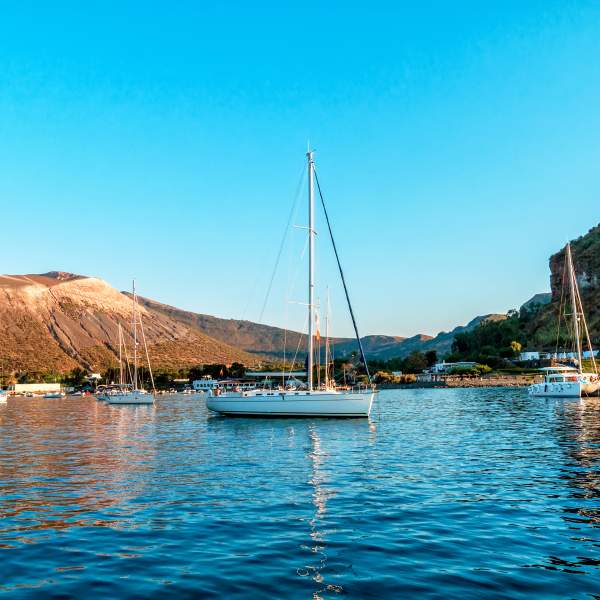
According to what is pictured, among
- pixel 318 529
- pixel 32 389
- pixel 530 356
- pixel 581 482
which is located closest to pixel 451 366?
pixel 530 356

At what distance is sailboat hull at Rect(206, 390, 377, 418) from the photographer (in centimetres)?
5203

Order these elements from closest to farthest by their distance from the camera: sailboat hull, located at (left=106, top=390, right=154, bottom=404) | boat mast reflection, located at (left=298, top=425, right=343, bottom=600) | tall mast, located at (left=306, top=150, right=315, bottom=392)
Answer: boat mast reflection, located at (left=298, top=425, right=343, bottom=600) → tall mast, located at (left=306, top=150, right=315, bottom=392) → sailboat hull, located at (left=106, top=390, right=154, bottom=404)

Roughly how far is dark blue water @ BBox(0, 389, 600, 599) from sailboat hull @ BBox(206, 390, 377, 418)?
16.4 m

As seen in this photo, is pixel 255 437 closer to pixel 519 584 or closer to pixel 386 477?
pixel 386 477

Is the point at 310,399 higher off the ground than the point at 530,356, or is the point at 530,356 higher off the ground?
the point at 530,356

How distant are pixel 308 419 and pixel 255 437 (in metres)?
13.2

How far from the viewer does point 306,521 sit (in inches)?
676

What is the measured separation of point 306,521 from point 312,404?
35.4 metres

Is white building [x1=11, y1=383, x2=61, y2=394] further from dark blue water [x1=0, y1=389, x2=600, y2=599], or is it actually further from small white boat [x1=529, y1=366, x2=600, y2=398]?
dark blue water [x1=0, y1=389, x2=600, y2=599]

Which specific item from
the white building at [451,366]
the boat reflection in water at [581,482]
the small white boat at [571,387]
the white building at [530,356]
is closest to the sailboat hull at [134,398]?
the small white boat at [571,387]

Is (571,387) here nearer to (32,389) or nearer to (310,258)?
(310,258)

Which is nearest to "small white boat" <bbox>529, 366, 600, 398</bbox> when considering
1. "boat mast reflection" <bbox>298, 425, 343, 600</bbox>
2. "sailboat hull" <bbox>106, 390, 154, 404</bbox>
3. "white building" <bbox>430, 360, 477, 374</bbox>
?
"sailboat hull" <bbox>106, 390, 154, 404</bbox>

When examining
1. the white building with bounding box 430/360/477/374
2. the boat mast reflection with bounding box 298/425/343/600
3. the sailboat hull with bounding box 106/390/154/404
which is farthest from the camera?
the white building with bounding box 430/360/477/374

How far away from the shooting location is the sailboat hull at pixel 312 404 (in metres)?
52.0
